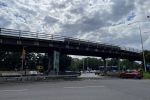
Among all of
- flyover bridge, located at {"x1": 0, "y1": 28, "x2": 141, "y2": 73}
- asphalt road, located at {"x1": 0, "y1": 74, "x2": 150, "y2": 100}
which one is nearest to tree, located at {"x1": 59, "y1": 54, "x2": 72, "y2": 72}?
flyover bridge, located at {"x1": 0, "y1": 28, "x2": 141, "y2": 73}

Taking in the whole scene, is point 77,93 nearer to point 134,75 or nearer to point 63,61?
point 134,75

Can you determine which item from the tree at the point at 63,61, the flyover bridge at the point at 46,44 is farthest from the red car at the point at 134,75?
the tree at the point at 63,61

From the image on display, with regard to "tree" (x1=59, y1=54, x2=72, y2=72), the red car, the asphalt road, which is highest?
"tree" (x1=59, y1=54, x2=72, y2=72)

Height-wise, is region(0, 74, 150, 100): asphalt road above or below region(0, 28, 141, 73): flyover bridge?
below

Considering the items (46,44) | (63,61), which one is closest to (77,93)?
(46,44)

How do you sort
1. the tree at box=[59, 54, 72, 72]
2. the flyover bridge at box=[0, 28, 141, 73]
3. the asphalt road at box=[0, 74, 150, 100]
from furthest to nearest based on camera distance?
the tree at box=[59, 54, 72, 72] → the flyover bridge at box=[0, 28, 141, 73] → the asphalt road at box=[0, 74, 150, 100]

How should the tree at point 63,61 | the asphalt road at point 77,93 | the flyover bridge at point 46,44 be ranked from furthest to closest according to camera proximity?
the tree at point 63,61 < the flyover bridge at point 46,44 < the asphalt road at point 77,93

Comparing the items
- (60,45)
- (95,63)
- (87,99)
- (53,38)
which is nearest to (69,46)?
(60,45)

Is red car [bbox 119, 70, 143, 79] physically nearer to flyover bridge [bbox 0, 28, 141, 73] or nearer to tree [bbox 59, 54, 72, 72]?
flyover bridge [bbox 0, 28, 141, 73]

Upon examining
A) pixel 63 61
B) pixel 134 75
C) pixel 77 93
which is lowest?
pixel 134 75

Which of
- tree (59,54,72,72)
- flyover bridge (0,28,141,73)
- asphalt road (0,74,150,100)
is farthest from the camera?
tree (59,54,72,72)

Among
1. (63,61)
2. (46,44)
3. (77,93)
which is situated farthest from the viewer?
(63,61)

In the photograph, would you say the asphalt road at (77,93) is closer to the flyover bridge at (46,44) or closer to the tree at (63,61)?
the flyover bridge at (46,44)

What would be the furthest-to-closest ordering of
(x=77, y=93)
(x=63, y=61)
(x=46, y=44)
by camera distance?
(x=63, y=61)
(x=46, y=44)
(x=77, y=93)
